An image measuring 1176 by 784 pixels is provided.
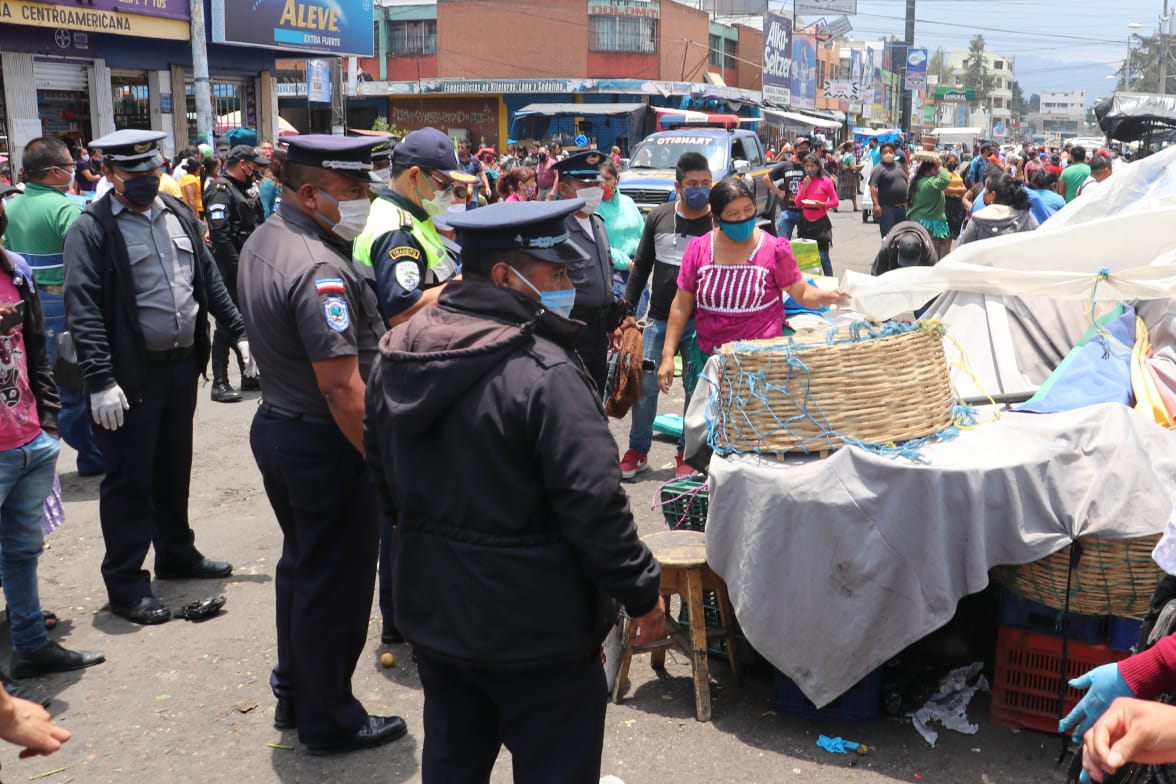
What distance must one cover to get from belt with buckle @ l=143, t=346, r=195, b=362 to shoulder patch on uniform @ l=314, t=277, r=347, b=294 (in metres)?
1.87

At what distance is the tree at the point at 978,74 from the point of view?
146m

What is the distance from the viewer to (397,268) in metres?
4.29

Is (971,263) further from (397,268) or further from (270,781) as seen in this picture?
(270,781)

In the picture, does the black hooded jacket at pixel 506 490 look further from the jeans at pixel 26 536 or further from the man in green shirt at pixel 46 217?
the man in green shirt at pixel 46 217

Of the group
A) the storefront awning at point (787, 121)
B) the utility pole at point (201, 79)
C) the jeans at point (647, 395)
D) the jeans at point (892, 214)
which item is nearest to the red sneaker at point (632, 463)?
the jeans at point (647, 395)

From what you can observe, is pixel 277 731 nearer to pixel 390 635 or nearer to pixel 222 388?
pixel 390 635

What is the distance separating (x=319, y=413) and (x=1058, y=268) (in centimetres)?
329

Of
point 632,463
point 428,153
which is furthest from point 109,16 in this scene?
point 428,153

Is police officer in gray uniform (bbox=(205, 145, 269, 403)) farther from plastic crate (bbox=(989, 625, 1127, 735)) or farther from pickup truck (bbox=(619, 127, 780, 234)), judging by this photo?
pickup truck (bbox=(619, 127, 780, 234))

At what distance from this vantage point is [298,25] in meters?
24.0

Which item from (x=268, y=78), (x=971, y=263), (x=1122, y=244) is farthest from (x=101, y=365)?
(x=268, y=78)

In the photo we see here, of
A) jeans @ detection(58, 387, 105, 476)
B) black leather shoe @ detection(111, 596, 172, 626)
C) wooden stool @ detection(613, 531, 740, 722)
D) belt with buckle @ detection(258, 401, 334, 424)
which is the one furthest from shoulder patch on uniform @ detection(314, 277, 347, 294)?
jeans @ detection(58, 387, 105, 476)

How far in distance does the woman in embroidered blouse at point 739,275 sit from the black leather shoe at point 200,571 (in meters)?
2.78

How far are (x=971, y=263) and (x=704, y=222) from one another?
243 cm
